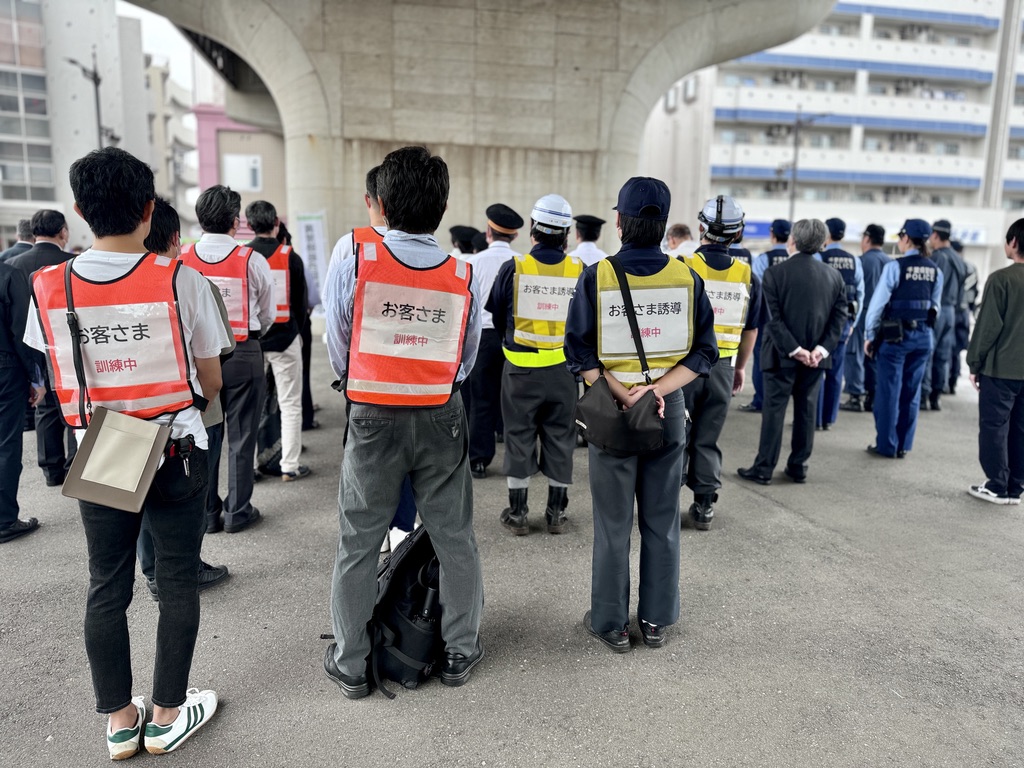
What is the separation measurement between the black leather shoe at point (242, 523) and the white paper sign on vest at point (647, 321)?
2.88 metres

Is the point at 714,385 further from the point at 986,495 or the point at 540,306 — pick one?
the point at 986,495

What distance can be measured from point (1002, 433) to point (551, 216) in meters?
3.92

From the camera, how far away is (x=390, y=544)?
393cm

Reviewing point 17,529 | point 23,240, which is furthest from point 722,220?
point 23,240

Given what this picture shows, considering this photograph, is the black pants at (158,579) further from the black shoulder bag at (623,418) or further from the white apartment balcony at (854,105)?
the white apartment balcony at (854,105)

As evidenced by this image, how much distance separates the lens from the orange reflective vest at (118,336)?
2.19 meters

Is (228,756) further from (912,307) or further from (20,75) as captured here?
(20,75)

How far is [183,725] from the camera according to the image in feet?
8.03

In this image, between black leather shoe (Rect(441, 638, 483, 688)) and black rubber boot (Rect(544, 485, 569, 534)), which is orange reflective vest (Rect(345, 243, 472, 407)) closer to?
black leather shoe (Rect(441, 638, 483, 688))

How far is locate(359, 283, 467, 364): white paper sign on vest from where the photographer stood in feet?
8.25

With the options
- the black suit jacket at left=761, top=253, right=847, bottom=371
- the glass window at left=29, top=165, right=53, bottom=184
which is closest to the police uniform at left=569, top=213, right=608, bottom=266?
the black suit jacket at left=761, top=253, right=847, bottom=371

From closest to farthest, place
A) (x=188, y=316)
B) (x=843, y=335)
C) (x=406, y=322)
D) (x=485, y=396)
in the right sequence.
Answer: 1. (x=188, y=316)
2. (x=406, y=322)
3. (x=485, y=396)
4. (x=843, y=335)

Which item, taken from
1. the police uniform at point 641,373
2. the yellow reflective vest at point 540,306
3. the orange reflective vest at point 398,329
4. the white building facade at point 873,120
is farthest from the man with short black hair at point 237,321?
the white building facade at point 873,120

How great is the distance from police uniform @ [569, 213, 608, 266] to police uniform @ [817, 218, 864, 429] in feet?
11.1
